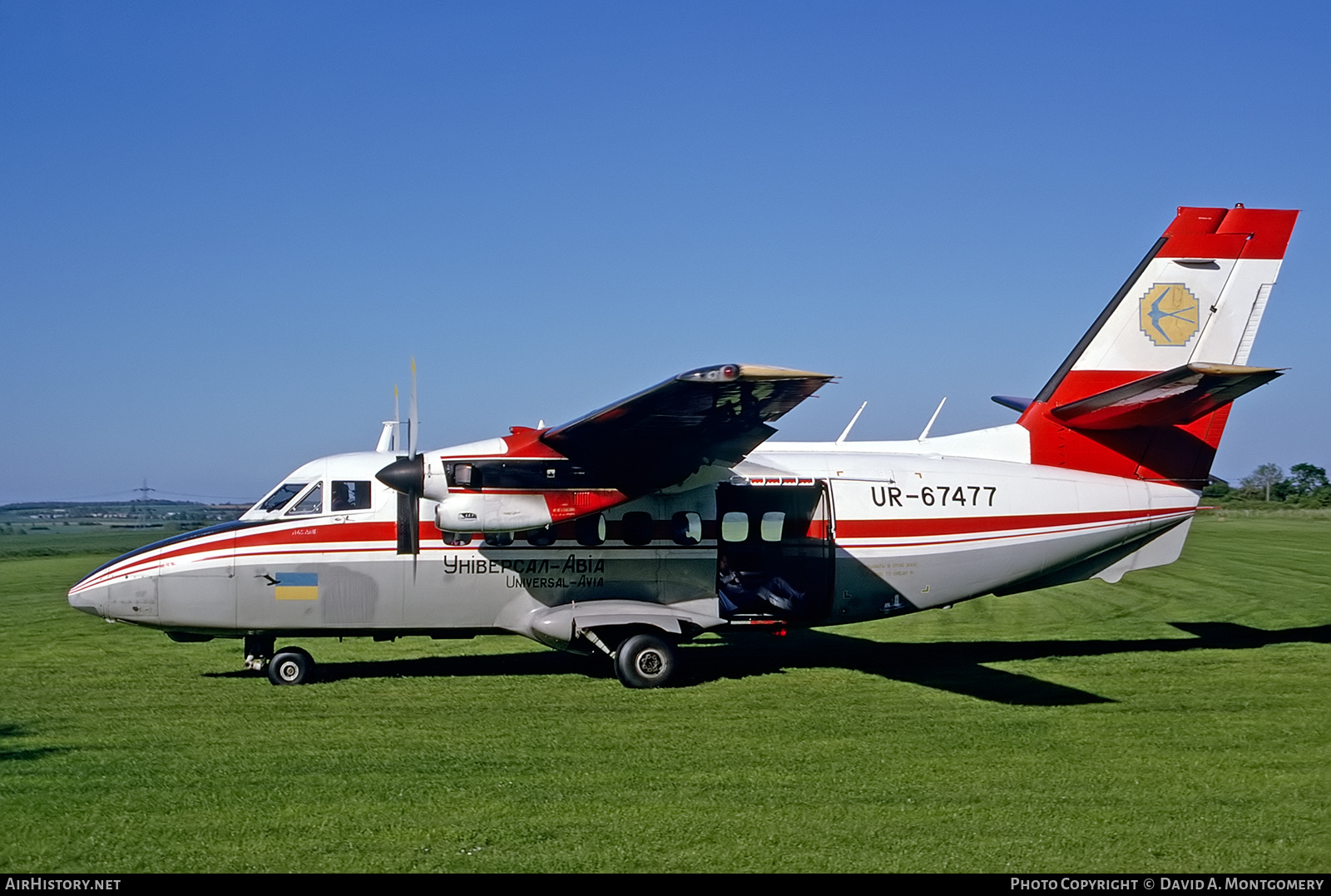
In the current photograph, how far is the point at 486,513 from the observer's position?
42.5ft

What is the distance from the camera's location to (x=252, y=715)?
11992 millimetres

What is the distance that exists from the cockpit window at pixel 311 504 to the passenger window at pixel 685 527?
4270mm

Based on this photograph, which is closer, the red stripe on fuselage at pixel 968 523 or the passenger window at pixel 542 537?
the passenger window at pixel 542 537

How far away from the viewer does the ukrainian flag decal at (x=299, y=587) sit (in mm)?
13906

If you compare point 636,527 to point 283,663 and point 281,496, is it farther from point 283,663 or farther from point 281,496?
point 283,663

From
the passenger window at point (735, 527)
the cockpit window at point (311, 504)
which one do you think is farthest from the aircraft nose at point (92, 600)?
the passenger window at point (735, 527)

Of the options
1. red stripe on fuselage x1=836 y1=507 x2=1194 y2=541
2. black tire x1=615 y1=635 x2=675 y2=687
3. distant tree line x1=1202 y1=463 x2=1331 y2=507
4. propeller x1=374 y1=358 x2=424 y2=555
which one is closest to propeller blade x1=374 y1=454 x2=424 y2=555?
propeller x1=374 y1=358 x2=424 y2=555

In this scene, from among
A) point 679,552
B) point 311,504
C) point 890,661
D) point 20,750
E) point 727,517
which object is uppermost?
point 311,504

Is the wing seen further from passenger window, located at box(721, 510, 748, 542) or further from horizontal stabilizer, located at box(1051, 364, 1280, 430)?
horizontal stabilizer, located at box(1051, 364, 1280, 430)

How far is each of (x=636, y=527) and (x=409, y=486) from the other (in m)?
2.83

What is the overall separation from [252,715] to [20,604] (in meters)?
14.2

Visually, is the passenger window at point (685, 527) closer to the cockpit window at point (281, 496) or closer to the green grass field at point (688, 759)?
the green grass field at point (688, 759)

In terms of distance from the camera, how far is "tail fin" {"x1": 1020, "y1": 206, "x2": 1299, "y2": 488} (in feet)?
51.8

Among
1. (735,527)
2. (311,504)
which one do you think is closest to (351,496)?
(311,504)
